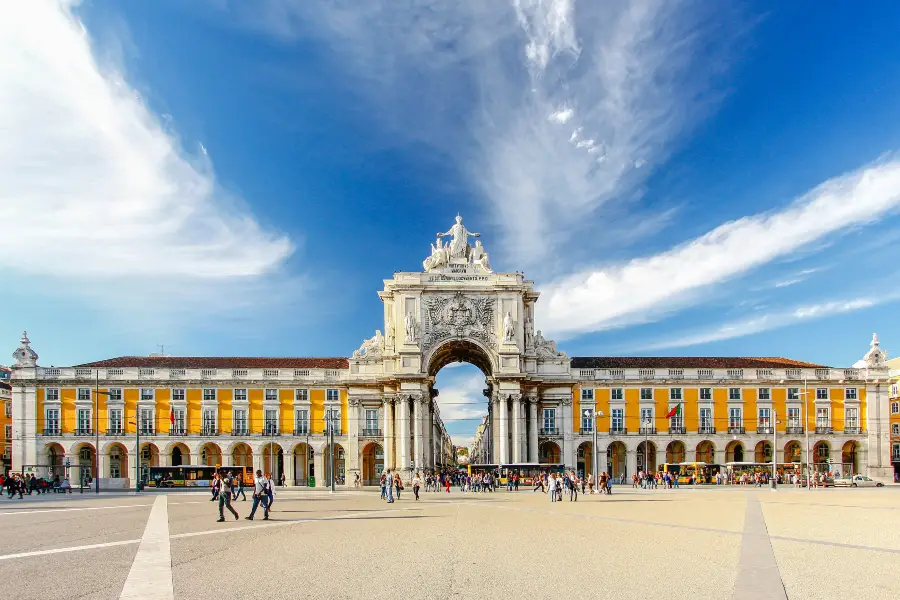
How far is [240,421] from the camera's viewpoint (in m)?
81.0

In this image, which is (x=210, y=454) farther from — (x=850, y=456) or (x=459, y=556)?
(x=459, y=556)

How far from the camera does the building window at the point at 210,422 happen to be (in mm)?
80375

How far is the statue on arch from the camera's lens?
8025cm

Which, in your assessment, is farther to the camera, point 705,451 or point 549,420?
point 705,451

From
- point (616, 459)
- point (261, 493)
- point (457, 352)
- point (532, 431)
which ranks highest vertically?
point (457, 352)

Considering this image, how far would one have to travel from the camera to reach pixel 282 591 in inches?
545

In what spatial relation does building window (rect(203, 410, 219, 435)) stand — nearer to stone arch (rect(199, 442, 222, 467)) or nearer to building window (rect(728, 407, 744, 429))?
stone arch (rect(199, 442, 222, 467))

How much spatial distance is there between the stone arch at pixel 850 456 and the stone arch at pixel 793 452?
4147 mm

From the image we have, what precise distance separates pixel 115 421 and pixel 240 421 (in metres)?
11.9

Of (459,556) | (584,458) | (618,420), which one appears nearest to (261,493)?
(459,556)

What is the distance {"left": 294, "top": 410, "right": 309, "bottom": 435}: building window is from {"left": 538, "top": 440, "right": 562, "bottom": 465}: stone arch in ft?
Result: 75.5

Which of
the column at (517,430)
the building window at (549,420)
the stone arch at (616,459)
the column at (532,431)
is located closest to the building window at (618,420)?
the stone arch at (616,459)

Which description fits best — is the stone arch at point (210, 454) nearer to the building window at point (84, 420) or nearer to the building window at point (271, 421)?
the building window at point (271, 421)

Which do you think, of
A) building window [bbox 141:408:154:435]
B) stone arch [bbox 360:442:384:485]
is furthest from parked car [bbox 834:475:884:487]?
building window [bbox 141:408:154:435]
